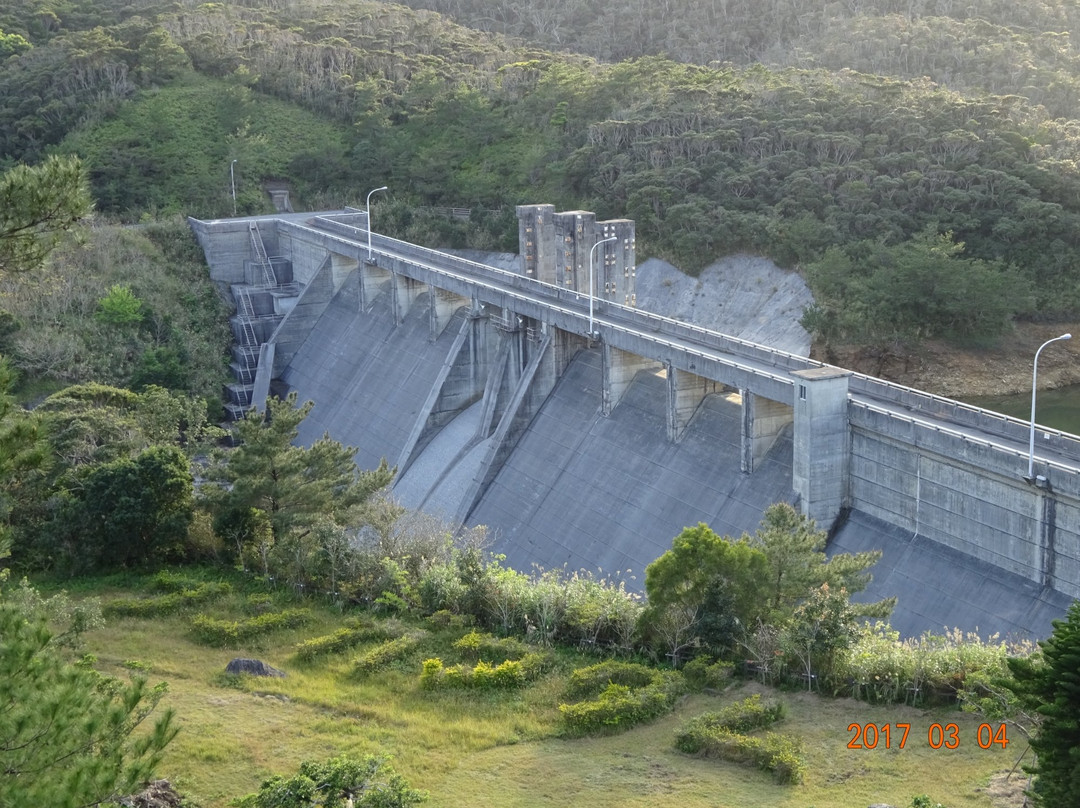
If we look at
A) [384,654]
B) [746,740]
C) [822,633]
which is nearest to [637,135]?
[384,654]

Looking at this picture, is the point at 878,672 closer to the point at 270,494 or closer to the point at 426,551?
the point at 426,551

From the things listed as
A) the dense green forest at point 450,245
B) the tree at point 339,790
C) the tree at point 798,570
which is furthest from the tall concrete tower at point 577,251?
the tree at point 339,790

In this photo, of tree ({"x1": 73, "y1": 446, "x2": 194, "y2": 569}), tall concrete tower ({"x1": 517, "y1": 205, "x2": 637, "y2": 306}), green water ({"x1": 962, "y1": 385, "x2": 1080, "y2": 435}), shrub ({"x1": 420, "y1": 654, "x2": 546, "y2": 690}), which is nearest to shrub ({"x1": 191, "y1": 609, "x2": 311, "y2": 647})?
shrub ({"x1": 420, "y1": 654, "x2": 546, "y2": 690})

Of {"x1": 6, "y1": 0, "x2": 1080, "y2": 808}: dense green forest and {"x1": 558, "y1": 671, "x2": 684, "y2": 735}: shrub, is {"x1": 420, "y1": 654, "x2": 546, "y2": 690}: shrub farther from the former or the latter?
{"x1": 558, "y1": 671, "x2": 684, "y2": 735}: shrub

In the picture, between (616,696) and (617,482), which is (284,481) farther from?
(616,696)

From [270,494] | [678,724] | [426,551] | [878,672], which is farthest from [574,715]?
[270,494]

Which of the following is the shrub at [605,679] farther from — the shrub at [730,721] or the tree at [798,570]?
the tree at [798,570]

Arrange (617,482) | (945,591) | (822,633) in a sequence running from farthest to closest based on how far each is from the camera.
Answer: (617,482)
(945,591)
(822,633)
